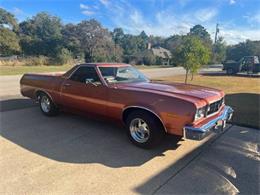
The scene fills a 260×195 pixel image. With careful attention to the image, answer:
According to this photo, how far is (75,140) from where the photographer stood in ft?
15.5

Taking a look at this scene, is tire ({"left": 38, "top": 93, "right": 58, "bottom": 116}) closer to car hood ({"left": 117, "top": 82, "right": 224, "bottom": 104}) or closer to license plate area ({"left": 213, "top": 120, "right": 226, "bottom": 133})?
car hood ({"left": 117, "top": 82, "right": 224, "bottom": 104})

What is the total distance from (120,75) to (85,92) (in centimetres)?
87

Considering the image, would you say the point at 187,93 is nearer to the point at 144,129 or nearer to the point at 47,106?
the point at 144,129

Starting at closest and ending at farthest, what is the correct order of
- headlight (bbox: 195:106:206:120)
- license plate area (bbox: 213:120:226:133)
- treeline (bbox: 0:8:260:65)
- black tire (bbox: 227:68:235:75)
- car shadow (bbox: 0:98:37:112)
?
1. headlight (bbox: 195:106:206:120)
2. license plate area (bbox: 213:120:226:133)
3. car shadow (bbox: 0:98:37:112)
4. black tire (bbox: 227:68:235:75)
5. treeline (bbox: 0:8:260:65)

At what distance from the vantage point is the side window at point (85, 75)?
5.16 metres

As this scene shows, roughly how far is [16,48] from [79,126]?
4613 centimetres

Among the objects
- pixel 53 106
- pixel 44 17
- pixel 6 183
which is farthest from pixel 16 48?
pixel 6 183

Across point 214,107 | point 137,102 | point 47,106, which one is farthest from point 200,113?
point 47,106

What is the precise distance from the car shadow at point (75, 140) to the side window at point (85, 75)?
3.21 ft

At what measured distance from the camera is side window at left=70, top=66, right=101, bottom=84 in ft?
16.9

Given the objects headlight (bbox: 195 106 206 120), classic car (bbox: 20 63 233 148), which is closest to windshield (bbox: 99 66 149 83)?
classic car (bbox: 20 63 233 148)

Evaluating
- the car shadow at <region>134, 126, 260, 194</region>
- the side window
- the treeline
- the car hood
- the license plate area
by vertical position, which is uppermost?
the treeline

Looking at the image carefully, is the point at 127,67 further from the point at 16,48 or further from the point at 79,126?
the point at 16,48

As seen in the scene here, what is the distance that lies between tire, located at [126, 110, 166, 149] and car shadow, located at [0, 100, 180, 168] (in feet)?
0.51
